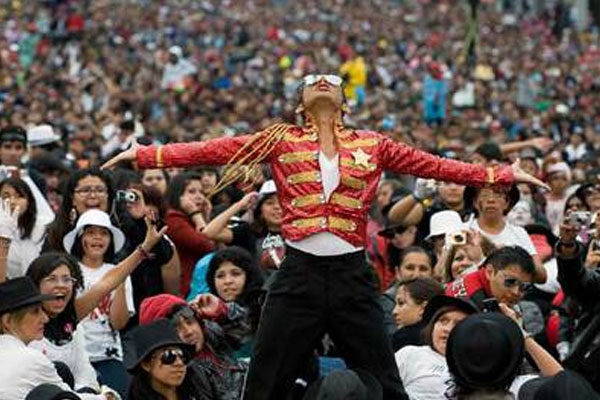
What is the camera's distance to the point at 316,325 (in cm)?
817

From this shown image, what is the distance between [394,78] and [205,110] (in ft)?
26.3

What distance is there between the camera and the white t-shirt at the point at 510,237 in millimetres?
11023

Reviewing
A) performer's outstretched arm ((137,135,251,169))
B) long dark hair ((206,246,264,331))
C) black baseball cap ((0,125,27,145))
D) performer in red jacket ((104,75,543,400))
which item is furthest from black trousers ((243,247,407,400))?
black baseball cap ((0,125,27,145))

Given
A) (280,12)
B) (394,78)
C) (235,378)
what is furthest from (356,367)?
(280,12)

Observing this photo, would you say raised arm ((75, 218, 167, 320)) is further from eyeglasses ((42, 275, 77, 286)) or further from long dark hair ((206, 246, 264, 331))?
long dark hair ((206, 246, 264, 331))

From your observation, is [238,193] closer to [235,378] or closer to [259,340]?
[235,378]

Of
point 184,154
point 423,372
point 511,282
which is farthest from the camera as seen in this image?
point 511,282

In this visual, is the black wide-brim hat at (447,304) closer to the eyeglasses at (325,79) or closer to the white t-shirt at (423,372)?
the white t-shirt at (423,372)

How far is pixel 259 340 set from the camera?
8211 mm

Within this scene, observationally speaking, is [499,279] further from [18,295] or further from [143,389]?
[18,295]

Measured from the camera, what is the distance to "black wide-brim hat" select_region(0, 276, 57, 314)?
27.6ft

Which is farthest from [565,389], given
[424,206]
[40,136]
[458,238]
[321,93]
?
[40,136]

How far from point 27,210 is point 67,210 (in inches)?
19.3

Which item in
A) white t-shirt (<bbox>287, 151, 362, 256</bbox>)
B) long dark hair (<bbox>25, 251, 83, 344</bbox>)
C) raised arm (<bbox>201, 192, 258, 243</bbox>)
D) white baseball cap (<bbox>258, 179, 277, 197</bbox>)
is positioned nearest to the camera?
white t-shirt (<bbox>287, 151, 362, 256</bbox>)
